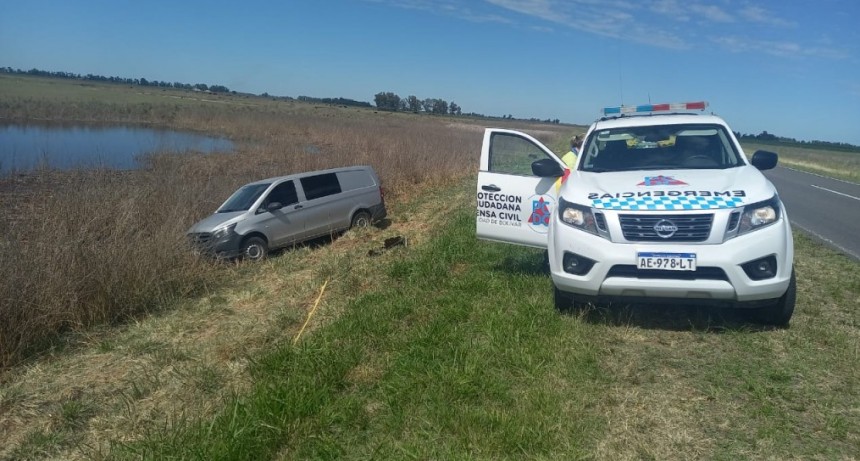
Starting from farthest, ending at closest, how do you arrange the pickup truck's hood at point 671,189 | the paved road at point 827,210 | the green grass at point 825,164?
the green grass at point 825,164 < the paved road at point 827,210 < the pickup truck's hood at point 671,189

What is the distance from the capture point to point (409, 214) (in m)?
16.2

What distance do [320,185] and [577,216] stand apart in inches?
375

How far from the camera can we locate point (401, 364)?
461cm

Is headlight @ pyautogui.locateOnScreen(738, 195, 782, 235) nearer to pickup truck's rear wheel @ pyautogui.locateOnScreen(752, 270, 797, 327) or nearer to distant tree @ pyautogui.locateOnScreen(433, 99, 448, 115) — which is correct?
pickup truck's rear wheel @ pyautogui.locateOnScreen(752, 270, 797, 327)

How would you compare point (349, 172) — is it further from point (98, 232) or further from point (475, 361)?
point (475, 361)

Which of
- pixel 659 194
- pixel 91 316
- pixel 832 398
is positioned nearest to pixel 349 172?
pixel 91 316

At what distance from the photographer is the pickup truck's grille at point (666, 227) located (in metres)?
4.53

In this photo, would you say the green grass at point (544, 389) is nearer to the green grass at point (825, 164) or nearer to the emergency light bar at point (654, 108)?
the emergency light bar at point (654, 108)

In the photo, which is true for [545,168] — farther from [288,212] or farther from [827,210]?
[827,210]

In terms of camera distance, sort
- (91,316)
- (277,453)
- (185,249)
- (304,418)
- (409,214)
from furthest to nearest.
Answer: (409,214) < (185,249) < (91,316) < (304,418) < (277,453)

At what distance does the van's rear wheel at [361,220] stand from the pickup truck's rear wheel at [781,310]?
1023cm

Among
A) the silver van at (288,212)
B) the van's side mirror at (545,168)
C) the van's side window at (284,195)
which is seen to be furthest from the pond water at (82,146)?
the van's side mirror at (545,168)

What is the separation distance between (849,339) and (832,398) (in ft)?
4.25

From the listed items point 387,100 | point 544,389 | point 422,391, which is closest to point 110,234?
point 422,391
